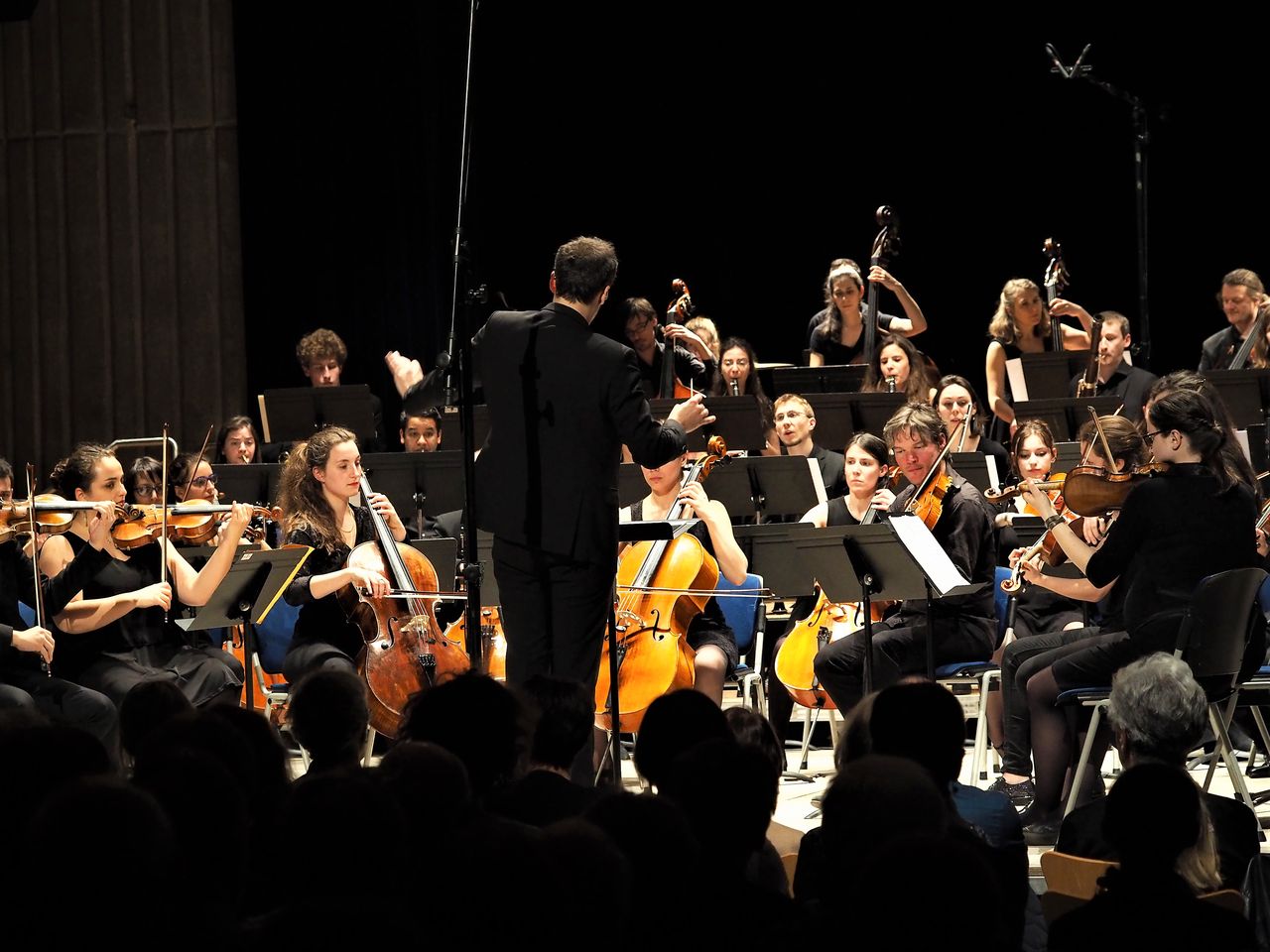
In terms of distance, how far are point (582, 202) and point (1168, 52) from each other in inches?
136

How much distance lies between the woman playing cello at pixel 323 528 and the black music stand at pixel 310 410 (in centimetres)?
172

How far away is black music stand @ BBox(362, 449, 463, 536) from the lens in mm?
6289

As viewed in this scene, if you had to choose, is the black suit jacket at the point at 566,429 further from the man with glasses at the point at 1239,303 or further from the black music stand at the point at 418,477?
the man with glasses at the point at 1239,303

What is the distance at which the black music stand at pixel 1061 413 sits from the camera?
6.48 meters

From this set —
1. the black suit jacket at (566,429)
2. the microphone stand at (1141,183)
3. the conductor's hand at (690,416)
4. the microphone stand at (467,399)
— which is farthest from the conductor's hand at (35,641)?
the microphone stand at (1141,183)

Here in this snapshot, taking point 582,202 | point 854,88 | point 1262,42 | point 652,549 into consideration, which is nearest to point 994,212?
point 854,88

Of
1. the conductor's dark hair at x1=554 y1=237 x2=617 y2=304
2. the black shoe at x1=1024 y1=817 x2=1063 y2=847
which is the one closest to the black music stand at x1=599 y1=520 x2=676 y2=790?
the conductor's dark hair at x1=554 y1=237 x2=617 y2=304

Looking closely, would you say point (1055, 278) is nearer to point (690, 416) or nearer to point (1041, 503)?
point (1041, 503)

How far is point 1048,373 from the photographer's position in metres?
7.31

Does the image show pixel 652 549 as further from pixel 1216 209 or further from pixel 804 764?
pixel 1216 209

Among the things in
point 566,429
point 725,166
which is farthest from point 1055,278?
point 566,429

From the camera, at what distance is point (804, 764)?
5.59 meters

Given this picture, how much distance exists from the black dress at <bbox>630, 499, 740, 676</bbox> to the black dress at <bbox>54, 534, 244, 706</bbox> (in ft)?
4.83

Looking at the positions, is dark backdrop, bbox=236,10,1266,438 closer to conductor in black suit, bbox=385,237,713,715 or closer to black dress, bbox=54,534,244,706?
black dress, bbox=54,534,244,706
